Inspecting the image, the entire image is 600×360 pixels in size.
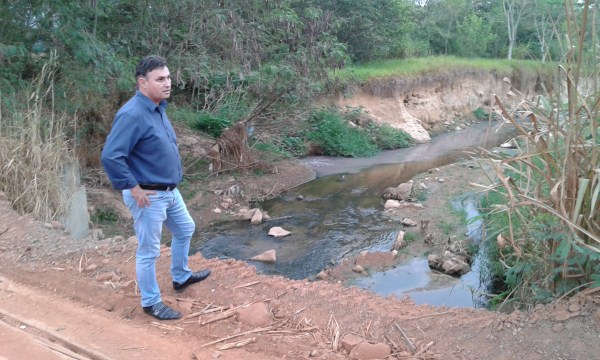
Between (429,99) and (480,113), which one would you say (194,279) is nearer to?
(429,99)

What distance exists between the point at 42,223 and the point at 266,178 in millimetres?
6644

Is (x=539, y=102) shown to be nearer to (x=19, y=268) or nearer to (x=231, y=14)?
(x=19, y=268)

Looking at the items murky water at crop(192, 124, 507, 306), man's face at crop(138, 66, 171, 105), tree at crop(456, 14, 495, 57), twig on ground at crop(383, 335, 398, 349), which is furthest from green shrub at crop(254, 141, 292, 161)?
tree at crop(456, 14, 495, 57)

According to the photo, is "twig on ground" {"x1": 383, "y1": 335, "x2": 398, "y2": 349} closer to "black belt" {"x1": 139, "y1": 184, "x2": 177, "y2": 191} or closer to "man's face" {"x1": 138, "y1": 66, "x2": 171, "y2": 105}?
"black belt" {"x1": 139, "y1": 184, "x2": 177, "y2": 191}

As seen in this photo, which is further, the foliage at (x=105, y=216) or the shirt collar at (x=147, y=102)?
the foliage at (x=105, y=216)

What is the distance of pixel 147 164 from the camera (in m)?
3.49

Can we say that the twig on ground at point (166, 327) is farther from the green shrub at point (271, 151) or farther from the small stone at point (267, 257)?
the green shrub at point (271, 151)

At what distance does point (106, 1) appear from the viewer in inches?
321

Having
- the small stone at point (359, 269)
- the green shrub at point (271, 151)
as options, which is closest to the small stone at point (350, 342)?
the small stone at point (359, 269)

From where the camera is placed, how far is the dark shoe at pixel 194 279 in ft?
13.5

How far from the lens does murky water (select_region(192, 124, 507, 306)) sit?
6.73m

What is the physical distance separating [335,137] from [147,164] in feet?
40.0

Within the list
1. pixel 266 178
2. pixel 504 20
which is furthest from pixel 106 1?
pixel 504 20

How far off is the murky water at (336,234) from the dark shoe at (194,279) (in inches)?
104
